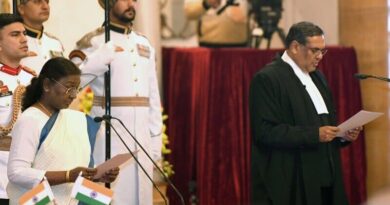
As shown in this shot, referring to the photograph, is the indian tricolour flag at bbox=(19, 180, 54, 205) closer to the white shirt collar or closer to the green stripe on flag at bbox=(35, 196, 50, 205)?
the green stripe on flag at bbox=(35, 196, 50, 205)

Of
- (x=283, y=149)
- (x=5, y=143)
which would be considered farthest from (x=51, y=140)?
(x=283, y=149)

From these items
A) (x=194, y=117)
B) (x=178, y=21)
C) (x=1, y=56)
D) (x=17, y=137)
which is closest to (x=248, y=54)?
(x=194, y=117)

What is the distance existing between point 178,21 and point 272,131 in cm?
413

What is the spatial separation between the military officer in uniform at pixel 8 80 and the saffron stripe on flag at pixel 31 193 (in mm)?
851

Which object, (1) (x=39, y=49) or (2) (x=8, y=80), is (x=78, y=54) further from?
(2) (x=8, y=80)

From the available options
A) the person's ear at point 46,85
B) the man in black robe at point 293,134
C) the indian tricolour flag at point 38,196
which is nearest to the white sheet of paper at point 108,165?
the indian tricolour flag at point 38,196

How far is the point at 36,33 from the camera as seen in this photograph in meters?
5.02

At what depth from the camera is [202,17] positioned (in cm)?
768

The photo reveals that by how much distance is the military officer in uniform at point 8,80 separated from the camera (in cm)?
443

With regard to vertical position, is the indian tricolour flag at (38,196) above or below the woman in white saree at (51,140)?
below

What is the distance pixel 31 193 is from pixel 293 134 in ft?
4.85

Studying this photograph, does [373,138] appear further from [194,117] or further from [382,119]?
[194,117]

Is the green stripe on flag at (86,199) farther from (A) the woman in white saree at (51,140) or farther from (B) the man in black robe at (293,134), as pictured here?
(B) the man in black robe at (293,134)

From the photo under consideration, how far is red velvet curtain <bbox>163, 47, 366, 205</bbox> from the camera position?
6.99 metres
